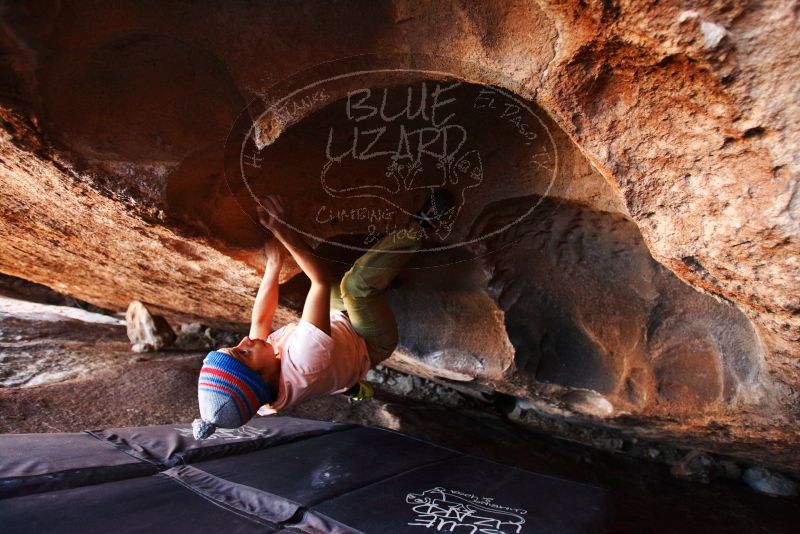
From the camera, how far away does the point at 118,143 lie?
1.42 meters

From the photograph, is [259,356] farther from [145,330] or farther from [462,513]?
[145,330]

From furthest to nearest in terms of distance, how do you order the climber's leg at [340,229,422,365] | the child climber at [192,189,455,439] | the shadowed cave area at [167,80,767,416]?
the climber's leg at [340,229,422,365] → the shadowed cave area at [167,80,767,416] → the child climber at [192,189,455,439]

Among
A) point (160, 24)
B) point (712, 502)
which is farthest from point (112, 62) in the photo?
point (712, 502)

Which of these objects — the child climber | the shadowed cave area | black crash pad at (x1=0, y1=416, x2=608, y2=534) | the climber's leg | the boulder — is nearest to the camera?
black crash pad at (x1=0, y1=416, x2=608, y2=534)

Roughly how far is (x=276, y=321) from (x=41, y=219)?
4.04ft

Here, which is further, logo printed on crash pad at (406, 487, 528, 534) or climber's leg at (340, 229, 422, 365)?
climber's leg at (340, 229, 422, 365)

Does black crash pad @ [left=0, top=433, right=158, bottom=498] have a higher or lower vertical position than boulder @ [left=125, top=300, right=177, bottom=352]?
lower

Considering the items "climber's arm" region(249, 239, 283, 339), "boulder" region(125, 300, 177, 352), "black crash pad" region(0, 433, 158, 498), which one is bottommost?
"black crash pad" region(0, 433, 158, 498)

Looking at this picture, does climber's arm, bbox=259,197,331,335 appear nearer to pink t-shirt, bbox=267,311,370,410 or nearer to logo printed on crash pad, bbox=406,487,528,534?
pink t-shirt, bbox=267,311,370,410

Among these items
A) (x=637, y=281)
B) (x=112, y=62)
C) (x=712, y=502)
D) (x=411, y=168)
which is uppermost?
(x=112, y=62)

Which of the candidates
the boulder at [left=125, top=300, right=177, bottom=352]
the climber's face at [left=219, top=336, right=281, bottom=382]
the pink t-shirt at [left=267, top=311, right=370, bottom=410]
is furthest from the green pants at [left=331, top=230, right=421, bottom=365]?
the boulder at [left=125, top=300, right=177, bottom=352]

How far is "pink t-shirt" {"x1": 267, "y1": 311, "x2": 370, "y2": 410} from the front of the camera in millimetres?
1554

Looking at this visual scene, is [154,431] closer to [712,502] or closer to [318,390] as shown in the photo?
[318,390]

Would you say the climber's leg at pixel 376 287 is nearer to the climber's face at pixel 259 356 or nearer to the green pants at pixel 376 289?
the green pants at pixel 376 289
